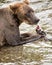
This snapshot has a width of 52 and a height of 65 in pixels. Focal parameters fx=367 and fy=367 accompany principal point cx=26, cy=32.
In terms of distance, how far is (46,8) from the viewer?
1355cm

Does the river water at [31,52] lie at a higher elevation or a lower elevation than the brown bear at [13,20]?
lower

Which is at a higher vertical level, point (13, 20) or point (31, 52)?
point (13, 20)

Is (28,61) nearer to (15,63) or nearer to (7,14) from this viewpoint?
(15,63)

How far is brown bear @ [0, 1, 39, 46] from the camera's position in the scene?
31.1 ft

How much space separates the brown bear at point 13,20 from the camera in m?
9.48

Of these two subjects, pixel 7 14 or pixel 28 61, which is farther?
pixel 7 14

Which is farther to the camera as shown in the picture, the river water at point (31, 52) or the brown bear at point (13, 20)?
the brown bear at point (13, 20)

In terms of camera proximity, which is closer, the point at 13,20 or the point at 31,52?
the point at 31,52

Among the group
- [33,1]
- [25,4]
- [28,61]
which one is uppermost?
[25,4]

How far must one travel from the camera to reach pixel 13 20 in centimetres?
959

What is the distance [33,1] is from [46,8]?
1.52m

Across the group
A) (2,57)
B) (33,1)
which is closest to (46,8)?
(33,1)

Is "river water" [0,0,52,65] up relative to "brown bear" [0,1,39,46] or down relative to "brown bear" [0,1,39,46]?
down

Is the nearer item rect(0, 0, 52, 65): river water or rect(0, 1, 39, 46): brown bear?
rect(0, 0, 52, 65): river water
